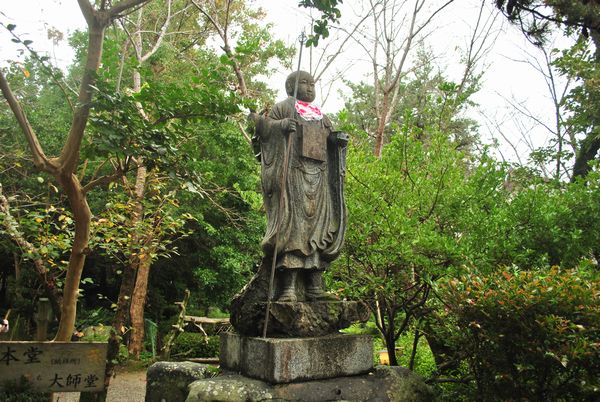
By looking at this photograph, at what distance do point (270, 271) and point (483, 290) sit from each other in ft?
6.08

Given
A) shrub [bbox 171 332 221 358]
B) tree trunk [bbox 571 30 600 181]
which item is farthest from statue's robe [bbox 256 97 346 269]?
shrub [bbox 171 332 221 358]

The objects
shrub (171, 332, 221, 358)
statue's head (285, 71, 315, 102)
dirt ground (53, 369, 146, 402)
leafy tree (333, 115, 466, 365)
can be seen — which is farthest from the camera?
shrub (171, 332, 221, 358)

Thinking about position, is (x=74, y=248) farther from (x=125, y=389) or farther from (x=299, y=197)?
(x=125, y=389)

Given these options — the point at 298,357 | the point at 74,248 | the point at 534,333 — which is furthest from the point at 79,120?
the point at 534,333

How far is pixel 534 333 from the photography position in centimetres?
375

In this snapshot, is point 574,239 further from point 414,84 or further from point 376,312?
point 414,84

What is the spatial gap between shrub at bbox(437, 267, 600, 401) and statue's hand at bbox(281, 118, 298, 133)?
205 centimetres

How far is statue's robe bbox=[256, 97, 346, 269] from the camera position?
4.45 meters

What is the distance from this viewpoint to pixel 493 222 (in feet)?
18.5

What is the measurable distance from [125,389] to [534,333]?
882cm

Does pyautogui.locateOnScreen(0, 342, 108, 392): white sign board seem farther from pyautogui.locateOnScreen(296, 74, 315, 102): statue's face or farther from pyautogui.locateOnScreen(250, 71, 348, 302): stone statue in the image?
pyautogui.locateOnScreen(296, 74, 315, 102): statue's face

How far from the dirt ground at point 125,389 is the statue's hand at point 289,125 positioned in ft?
21.8

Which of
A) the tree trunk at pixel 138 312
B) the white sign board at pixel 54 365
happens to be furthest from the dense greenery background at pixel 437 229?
the tree trunk at pixel 138 312

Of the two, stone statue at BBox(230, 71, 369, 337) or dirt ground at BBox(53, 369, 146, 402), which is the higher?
stone statue at BBox(230, 71, 369, 337)
